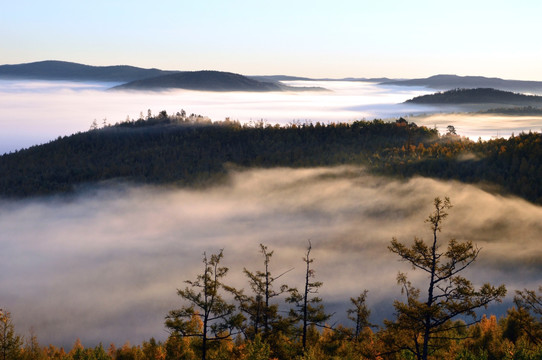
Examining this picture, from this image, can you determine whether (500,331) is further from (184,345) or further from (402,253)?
(402,253)

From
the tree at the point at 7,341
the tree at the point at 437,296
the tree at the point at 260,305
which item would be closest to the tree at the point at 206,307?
the tree at the point at 260,305

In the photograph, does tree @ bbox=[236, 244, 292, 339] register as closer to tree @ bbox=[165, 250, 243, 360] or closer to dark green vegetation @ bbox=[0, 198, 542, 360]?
dark green vegetation @ bbox=[0, 198, 542, 360]

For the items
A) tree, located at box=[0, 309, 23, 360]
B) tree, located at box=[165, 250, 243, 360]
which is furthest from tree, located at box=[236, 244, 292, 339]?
tree, located at box=[0, 309, 23, 360]

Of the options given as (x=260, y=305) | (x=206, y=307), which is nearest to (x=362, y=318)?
(x=260, y=305)

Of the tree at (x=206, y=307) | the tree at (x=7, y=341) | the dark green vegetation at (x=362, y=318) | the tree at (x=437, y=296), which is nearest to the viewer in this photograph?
the tree at (x=437, y=296)

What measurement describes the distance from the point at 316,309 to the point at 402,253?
21898mm

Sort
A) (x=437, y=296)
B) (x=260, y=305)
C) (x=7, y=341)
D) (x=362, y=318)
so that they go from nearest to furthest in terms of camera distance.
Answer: (x=437, y=296)
(x=260, y=305)
(x=7, y=341)
(x=362, y=318)

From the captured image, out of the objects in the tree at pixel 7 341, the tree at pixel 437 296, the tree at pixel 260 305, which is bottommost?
the tree at pixel 7 341

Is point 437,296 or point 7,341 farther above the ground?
point 437,296

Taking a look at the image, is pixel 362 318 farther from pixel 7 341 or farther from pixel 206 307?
pixel 7 341

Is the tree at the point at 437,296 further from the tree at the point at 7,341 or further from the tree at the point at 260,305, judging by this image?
the tree at the point at 7,341

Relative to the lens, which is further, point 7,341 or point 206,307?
point 7,341

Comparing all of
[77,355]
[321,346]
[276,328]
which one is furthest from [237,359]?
[77,355]

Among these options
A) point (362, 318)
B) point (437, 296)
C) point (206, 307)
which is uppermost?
point (437, 296)
